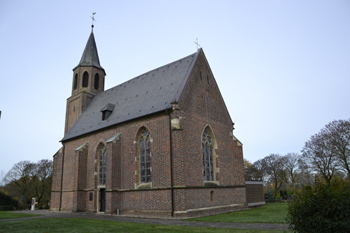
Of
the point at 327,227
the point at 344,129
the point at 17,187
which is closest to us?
the point at 327,227

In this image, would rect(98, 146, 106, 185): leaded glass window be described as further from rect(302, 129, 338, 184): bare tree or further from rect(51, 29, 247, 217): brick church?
rect(302, 129, 338, 184): bare tree

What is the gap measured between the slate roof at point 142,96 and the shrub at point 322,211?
464 inches

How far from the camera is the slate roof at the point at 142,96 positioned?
765 inches

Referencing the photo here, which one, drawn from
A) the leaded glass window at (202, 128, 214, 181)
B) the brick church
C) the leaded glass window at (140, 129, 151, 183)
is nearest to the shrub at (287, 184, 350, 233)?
the brick church

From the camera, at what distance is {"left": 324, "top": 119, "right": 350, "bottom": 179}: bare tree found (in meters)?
31.2

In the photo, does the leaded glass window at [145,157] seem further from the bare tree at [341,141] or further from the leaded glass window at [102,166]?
the bare tree at [341,141]

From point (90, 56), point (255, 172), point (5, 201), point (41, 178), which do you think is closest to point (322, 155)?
point (255, 172)

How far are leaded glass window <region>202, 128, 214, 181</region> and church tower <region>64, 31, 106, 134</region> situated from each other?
1715 centimetres

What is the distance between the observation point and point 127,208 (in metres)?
18.6

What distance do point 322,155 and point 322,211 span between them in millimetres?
32493

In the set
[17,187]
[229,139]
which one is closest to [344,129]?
[229,139]

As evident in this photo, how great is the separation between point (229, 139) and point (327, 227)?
16.5m

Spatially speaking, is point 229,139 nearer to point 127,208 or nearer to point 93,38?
point 127,208

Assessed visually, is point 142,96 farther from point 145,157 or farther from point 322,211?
point 322,211
